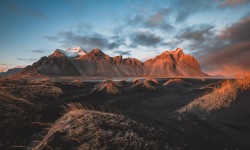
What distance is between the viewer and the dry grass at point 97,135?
3.73 metres

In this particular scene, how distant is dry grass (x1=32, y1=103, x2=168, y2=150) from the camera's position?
3.73 metres

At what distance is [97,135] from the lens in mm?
3822

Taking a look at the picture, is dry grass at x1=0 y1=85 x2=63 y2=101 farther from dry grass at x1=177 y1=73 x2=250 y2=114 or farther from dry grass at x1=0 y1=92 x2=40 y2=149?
dry grass at x1=177 y1=73 x2=250 y2=114

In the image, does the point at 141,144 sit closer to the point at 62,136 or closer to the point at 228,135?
the point at 62,136

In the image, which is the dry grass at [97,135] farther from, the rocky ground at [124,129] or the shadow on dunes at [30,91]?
the shadow on dunes at [30,91]

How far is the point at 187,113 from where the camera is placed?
8789 mm

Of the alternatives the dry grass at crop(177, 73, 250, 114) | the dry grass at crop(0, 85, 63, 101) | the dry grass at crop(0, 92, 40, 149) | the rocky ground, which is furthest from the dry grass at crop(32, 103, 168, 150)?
the dry grass at crop(0, 85, 63, 101)

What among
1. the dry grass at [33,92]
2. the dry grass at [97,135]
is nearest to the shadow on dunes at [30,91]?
the dry grass at [33,92]

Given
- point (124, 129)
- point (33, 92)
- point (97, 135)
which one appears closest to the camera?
point (97, 135)

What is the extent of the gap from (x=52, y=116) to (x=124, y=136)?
5729 millimetres

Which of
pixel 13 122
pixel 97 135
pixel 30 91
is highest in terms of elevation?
pixel 30 91

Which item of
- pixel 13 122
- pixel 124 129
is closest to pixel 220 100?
pixel 124 129

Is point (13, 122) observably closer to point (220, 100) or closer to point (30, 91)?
point (220, 100)

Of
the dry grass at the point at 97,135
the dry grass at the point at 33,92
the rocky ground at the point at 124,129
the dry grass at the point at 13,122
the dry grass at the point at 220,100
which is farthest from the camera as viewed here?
the dry grass at the point at 33,92
